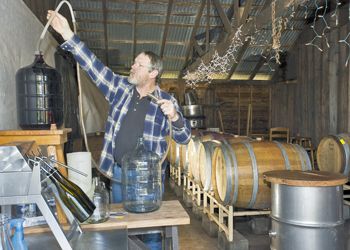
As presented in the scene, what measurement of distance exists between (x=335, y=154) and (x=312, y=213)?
2.69 metres

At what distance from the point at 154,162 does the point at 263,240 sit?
2.45 meters

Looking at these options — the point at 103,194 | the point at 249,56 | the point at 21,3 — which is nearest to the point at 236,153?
the point at 103,194

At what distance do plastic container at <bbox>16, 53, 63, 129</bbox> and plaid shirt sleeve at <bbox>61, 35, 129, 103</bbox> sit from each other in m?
0.18

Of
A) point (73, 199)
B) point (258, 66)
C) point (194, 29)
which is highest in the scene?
point (194, 29)

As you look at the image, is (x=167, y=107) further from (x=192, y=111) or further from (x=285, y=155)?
(x=192, y=111)

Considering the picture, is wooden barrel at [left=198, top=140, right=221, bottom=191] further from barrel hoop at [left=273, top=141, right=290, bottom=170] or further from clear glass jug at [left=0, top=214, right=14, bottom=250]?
clear glass jug at [left=0, top=214, right=14, bottom=250]

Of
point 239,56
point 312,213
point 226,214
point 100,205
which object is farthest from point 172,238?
point 239,56

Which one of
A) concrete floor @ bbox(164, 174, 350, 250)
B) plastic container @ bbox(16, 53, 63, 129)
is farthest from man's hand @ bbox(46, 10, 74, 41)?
concrete floor @ bbox(164, 174, 350, 250)

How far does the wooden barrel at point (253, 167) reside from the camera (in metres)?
3.20

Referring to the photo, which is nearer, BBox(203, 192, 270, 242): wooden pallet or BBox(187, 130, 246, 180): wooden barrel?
BBox(203, 192, 270, 242): wooden pallet

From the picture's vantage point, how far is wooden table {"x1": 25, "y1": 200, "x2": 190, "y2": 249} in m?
1.42

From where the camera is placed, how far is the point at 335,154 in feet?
15.4

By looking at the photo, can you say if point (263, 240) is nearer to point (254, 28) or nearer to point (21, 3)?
point (254, 28)

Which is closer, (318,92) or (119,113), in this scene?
(119,113)
